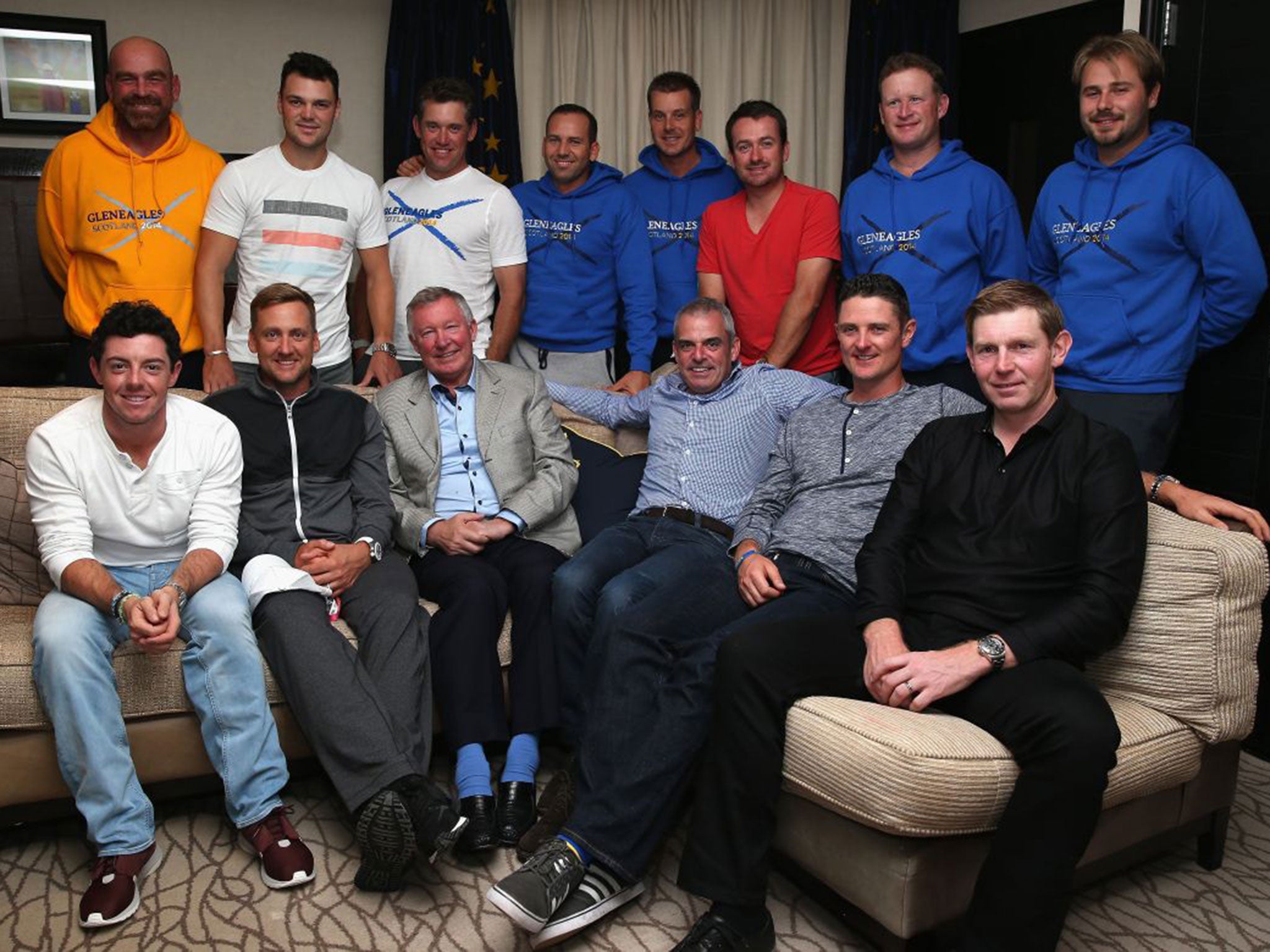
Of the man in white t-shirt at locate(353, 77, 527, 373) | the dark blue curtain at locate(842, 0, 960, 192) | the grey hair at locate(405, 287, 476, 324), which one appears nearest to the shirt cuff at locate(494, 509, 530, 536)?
the grey hair at locate(405, 287, 476, 324)

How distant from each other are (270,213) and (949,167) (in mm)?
2004

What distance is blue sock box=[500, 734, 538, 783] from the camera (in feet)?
8.25

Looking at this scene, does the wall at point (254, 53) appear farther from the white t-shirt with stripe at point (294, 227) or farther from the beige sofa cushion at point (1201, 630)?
the beige sofa cushion at point (1201, 630)

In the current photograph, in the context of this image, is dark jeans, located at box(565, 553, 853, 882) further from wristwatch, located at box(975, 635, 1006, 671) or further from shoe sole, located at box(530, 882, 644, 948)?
wristwatch, located at box(975, 635, 1006, 671)

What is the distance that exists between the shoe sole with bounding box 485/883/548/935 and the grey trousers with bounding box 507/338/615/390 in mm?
2079

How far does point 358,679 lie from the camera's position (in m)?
2.42

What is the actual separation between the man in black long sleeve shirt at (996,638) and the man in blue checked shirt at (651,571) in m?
0.22

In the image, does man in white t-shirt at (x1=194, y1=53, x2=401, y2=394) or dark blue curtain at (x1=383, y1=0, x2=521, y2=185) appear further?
dark blue curtain at (x1=383, y1=0, x2=521, y2=185)

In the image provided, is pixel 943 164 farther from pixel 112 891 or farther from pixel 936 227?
pixel 112 891

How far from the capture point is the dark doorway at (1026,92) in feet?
15.7

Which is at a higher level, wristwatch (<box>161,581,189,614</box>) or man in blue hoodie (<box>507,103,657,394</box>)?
man in blue hoodie (<box>507,103,657,394</box>)

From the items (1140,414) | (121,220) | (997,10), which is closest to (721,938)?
(1140,414)

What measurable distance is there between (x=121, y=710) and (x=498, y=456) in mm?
1158

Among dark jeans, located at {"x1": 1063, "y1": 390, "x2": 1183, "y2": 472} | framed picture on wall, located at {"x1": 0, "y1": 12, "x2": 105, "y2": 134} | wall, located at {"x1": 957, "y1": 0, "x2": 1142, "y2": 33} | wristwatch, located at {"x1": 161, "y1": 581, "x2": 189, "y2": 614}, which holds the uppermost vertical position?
wall, located at {"x1": 957, "y1": 0, "x2": 1142, "y2": 33}
